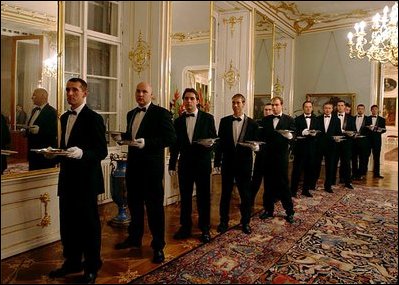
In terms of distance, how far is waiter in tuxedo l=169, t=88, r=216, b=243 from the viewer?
3463mm

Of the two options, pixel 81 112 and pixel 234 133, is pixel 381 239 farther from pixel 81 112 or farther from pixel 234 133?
pixel 81 112

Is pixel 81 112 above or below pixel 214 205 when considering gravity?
above

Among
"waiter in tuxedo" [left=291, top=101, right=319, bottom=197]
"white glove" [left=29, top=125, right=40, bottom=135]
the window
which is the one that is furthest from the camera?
"waiter in tuxedo" [left=291, top=101, right=319, bottom=197]

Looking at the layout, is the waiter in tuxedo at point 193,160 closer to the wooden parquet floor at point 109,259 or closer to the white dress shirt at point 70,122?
the wooden parquet floor at point 109,259

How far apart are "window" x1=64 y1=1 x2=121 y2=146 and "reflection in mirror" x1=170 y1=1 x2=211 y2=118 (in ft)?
2.50

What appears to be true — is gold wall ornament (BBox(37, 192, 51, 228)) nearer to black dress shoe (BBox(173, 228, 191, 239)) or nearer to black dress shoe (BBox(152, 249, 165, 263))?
black dress shoe (BBox(152, 249, 165, 263))

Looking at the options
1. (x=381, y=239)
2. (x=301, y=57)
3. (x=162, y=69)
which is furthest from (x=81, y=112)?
(x=301, y=57)

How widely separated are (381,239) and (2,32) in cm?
399

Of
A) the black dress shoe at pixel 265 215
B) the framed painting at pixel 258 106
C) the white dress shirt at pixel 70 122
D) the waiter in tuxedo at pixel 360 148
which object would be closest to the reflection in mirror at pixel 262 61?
the framed painting at pixel 258 106

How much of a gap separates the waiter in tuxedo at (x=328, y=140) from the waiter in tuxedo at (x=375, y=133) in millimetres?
1628

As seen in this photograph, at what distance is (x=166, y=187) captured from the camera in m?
4.86

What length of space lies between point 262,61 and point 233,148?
12.6 ft

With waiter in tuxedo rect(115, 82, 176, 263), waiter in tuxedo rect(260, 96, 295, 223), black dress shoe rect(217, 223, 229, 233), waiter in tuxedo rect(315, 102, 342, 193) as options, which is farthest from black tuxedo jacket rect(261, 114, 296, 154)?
waiter in tuxedo rect(315, 102, 342, 193)

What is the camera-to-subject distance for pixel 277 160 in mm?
4230
